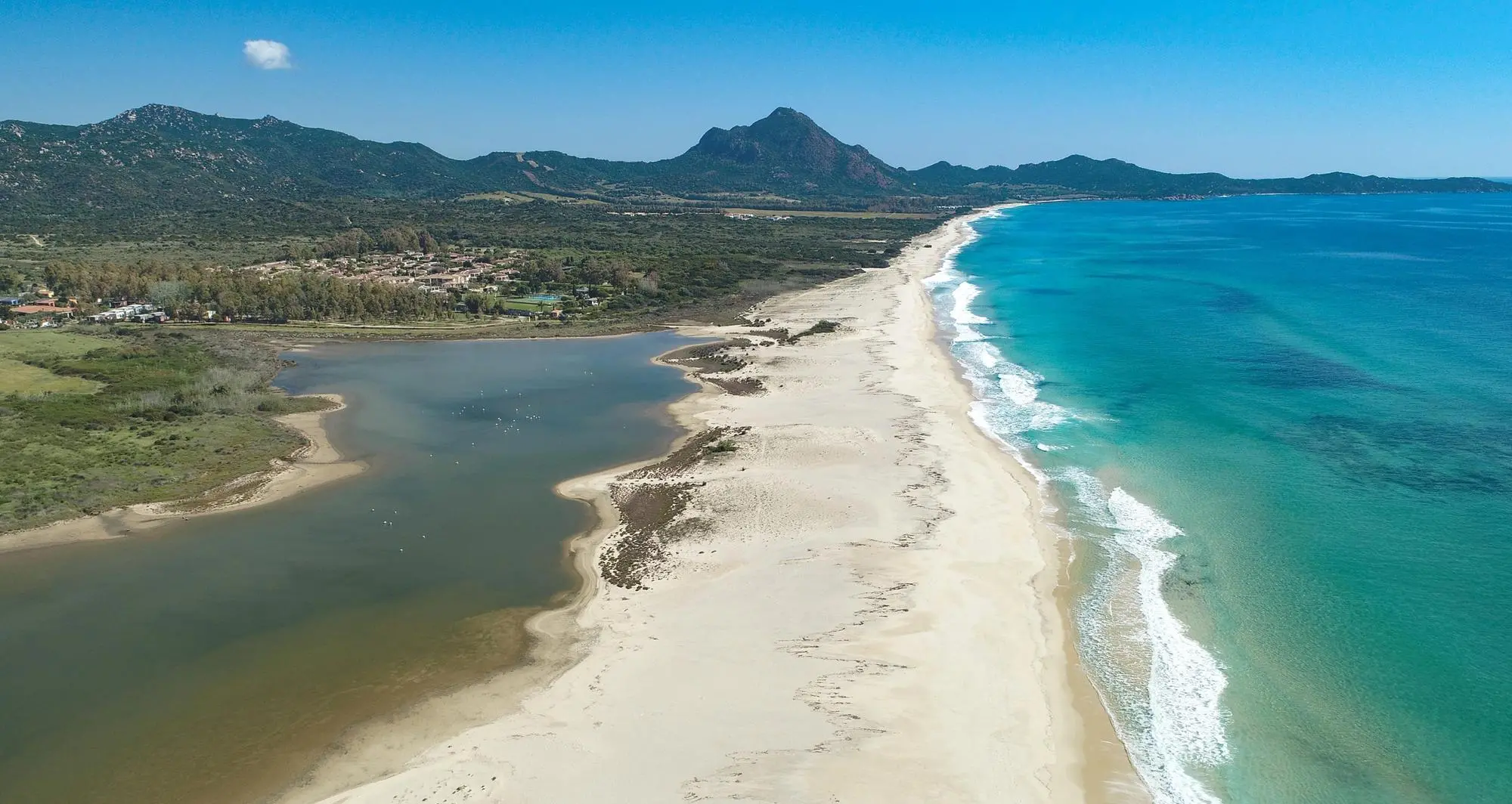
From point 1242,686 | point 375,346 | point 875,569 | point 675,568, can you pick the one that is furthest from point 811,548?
point 375,346

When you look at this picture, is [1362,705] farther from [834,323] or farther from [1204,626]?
[834,323]

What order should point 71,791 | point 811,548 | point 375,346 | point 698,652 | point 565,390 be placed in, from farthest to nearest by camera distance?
1. point 375,346
2. point 565,390
3. point 811,548
4. point 698,652
5. point 71,791

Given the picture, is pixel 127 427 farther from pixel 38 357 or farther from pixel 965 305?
pixel 965 305

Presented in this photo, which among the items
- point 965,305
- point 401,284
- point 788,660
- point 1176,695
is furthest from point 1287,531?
point 401,284

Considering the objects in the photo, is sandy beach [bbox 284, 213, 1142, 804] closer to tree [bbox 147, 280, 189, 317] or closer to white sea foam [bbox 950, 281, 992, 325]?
white sea foam [bbox 950, 281, 992, 325]

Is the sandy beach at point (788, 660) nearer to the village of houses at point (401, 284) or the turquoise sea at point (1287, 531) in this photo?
the turquoise sea at point (1287, 531)

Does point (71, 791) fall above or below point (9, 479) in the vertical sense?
below

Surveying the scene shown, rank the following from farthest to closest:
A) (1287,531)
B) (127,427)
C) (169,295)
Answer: (169,295), (127,427), (1287,531)
